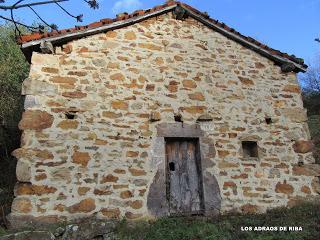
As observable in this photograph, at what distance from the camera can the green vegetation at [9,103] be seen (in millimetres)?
10008

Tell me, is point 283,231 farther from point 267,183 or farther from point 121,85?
point 121,85

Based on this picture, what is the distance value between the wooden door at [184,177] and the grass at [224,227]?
0.39 metres

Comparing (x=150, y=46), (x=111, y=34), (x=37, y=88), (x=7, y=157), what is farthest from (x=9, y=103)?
(x=150, y=46)

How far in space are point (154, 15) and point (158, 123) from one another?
2.61 metres

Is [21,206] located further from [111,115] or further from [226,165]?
[226,165]

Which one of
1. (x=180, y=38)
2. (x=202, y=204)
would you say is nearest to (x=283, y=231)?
(x=202, y=204)

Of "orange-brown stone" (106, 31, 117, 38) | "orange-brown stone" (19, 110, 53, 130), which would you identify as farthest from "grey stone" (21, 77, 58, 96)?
"orange-brown stone" (106, 31, 117, 38)

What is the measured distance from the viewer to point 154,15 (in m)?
7.31

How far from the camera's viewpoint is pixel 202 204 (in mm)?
6219

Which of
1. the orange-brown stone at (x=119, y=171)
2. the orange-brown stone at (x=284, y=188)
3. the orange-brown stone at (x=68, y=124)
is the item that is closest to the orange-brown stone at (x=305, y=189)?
the orange-brown stone at (x=284, y=188)

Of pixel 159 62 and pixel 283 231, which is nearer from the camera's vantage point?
pixel 283 231

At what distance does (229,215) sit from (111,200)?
2.23m

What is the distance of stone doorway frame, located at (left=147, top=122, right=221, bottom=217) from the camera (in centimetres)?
591

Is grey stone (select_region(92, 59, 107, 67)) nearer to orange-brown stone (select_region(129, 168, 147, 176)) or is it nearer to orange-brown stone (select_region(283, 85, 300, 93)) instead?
orange-brown stone (select_region(129, 168, 147, 176))
